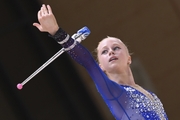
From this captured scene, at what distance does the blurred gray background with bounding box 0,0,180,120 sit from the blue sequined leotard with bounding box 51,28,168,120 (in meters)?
1.83

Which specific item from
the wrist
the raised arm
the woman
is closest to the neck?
the woman

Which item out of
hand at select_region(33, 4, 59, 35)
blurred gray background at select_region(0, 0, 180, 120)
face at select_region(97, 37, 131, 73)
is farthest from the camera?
blurred gray background at select_region(0, 0, 180, 120)

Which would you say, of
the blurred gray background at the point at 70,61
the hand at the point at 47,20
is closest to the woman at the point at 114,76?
the hand at the point at 47,20

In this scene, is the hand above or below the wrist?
above

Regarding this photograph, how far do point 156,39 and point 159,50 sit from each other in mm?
117

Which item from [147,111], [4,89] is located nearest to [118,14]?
[4,89]

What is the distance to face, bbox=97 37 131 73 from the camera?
1.58m

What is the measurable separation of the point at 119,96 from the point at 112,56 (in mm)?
183

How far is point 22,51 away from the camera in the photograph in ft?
12.1

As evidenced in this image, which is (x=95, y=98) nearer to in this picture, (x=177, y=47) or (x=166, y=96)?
(x=166, y=96)

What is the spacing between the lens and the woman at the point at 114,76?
4.39ft

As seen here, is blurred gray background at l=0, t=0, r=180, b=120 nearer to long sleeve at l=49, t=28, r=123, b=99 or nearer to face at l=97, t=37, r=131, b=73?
face at l=97, t=37, r=131, b=73

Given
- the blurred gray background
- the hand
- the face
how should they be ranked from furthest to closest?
1. the blurred gray background
2. the face
3. the hand

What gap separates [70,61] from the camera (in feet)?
12.3
